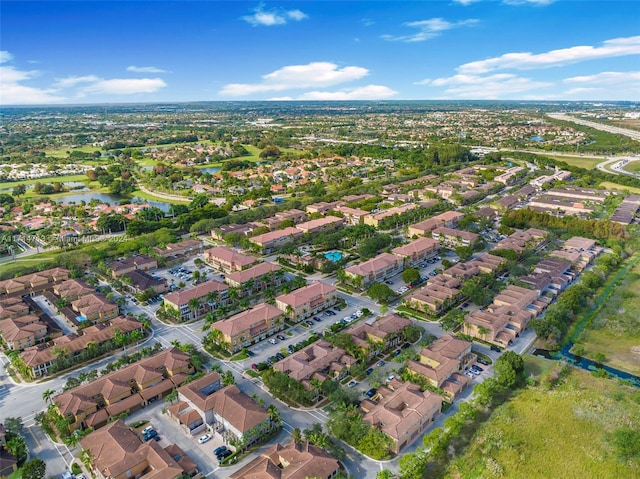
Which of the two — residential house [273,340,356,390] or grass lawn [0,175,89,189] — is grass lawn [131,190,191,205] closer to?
grass lawn [0,175,89,189]

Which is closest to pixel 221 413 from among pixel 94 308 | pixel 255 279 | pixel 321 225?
pixel 255 279

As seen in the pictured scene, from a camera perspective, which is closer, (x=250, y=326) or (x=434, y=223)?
(x=250, y=326)

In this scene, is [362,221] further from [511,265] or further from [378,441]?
Answer: [378,441]

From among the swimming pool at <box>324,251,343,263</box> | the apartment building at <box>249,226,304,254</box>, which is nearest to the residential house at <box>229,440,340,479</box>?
the swimming pool at <box>324,251,343,263</box>

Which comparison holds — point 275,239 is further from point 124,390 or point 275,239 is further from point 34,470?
point 34,470

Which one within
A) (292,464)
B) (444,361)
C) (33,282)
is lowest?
(292,464)

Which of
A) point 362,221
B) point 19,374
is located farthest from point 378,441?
point 362,221

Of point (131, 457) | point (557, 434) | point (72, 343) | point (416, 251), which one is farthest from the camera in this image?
point (416, 251)
